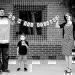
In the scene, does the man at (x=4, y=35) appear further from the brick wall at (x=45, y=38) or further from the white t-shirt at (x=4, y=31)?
the brick wall at (x=45, y=38)

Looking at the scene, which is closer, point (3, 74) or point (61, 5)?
point (3, 74)

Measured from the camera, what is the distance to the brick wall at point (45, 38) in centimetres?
1017

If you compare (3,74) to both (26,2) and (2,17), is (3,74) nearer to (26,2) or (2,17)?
(2,17)

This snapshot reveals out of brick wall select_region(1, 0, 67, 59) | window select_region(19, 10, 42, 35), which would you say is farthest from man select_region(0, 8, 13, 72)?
window select_region(19, 10, 42, 35)

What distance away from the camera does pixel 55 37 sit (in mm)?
10328

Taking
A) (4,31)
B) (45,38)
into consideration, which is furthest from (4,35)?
(45,38)

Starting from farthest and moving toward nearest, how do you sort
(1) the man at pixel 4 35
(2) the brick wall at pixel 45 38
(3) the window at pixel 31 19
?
(3) the window at pixel 31 19
(2) the brick wall at pixel 45 38
(1) the man at pixel 4 35

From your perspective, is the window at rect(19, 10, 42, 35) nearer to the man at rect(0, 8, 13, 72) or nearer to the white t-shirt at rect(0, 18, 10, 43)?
Answer: the man at rect(0, 8, 13, 72)

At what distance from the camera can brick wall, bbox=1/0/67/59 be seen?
33.4 ft

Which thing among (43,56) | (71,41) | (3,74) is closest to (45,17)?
(43,56)

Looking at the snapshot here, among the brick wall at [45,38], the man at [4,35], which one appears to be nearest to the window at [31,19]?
the brick wall at [45,38]

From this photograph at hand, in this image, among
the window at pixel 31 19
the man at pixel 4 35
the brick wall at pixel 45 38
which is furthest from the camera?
the window at pixel 31 19

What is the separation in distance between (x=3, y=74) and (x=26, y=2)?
5.11 metres

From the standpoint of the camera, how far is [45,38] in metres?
10.3
